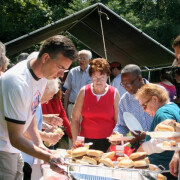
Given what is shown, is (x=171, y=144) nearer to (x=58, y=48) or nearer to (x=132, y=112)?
(x=58, y=48)

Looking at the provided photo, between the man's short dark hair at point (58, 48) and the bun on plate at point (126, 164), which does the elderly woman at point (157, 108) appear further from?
the man's short dark hair at point (58, 48)

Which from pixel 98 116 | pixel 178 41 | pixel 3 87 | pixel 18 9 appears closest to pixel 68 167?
pixel 3 87

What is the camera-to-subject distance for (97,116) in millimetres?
3811

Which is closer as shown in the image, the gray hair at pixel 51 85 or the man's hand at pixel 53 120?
the gray hair at pixel 51 85

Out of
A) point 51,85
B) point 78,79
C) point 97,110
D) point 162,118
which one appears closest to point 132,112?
point 97,110

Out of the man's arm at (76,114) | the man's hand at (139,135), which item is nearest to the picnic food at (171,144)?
the man's hand at (139,135)

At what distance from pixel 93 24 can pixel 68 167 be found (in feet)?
18.7

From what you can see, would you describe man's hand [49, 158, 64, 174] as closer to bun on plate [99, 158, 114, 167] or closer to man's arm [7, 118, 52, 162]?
man's arm [7, 118, 52, 162]

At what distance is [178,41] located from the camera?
216 cm

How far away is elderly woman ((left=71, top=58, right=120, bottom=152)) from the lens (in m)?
3.81

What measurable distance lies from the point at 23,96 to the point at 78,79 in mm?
3783

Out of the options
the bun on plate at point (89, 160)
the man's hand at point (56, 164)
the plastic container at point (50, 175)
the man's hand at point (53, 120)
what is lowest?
the plastic container at point (50, 175)

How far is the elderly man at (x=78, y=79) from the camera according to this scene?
556 cm

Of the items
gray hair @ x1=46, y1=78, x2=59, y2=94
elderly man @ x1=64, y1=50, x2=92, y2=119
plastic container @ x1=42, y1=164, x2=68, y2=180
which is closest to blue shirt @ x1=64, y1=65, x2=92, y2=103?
elderly man @ x1=64, y1=50, x2=92, y2=119
